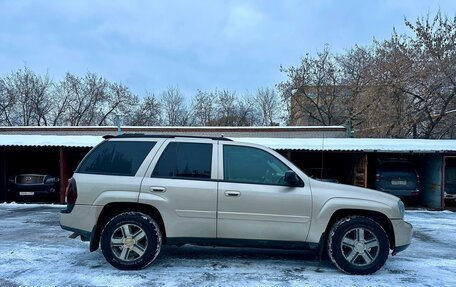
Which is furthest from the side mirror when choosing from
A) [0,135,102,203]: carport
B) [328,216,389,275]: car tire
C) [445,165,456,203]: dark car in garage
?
[445,165,456,203]: dark car in garage

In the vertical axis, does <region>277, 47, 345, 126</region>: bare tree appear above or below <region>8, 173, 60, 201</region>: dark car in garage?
above

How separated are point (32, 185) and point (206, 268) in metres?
9.42

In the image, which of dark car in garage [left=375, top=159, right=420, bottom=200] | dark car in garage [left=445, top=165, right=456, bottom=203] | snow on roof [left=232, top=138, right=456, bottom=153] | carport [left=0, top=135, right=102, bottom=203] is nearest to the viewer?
snow on roof [left=232, top=138, right=456, bottom=153]

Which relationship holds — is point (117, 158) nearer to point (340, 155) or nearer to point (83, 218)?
point (83, 218)

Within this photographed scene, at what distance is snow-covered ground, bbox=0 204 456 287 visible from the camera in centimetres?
436

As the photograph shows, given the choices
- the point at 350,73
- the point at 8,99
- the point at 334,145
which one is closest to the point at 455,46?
the point at 350,73

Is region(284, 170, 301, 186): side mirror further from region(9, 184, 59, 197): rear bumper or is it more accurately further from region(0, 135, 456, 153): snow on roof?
region(9, 184, 59, 197): rear bumper

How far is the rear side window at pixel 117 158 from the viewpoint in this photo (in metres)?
4.86

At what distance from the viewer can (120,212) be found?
485cm

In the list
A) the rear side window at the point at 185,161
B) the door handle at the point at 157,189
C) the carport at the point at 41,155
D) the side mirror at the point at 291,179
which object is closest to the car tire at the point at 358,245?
the side mirror at the point at 291,179

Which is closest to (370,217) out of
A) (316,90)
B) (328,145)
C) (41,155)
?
(328,145)

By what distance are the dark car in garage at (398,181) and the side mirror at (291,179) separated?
26.3 ft

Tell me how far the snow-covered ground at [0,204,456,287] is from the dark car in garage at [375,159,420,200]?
4.84 meters

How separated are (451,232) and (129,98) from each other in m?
33.6
